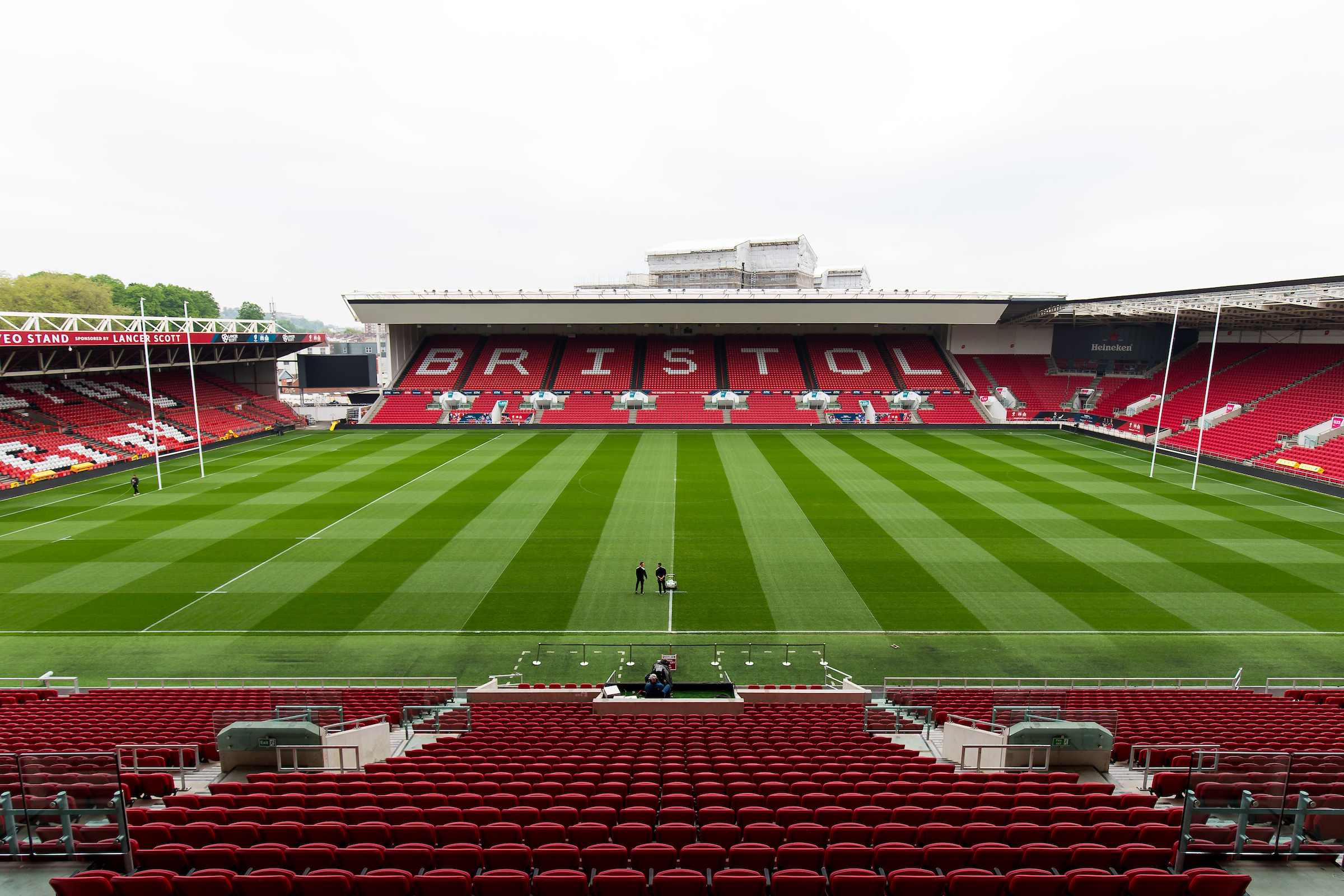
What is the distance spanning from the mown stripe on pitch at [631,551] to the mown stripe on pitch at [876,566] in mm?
5671

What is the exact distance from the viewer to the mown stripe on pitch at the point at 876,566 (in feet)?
56.0

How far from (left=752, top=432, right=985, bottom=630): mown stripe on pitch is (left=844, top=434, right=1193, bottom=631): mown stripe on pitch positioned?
304 cm

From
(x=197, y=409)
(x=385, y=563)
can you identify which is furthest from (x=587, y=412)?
(x=385, y=563)

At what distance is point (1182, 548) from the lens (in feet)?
72.0

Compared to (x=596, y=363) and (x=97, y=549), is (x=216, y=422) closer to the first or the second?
(x=97, y=549)

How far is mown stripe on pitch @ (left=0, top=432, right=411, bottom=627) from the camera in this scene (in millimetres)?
18922

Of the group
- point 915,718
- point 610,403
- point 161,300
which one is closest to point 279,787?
point 915,718

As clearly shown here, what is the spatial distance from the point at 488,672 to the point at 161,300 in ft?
400

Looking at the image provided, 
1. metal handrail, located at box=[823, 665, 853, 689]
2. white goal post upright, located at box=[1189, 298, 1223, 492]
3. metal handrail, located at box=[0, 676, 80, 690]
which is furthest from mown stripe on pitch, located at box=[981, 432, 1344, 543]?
metal handrail, located at box=[0, 676, 80, 690]

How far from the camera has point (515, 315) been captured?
2111 inches

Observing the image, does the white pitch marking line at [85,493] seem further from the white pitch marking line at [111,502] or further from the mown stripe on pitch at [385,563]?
the mown stripe on pitch at [385,563]

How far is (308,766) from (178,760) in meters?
2.20

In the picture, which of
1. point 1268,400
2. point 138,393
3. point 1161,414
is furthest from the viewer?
point 138,393

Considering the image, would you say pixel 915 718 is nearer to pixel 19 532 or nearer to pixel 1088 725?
pixel 1088 725
